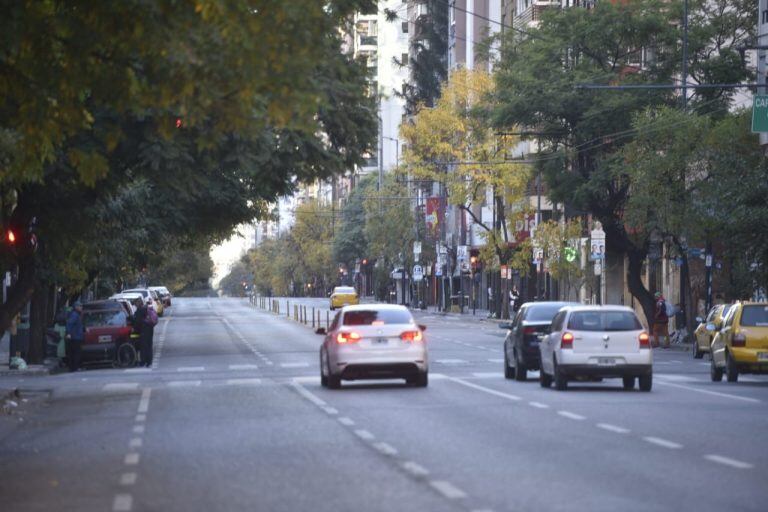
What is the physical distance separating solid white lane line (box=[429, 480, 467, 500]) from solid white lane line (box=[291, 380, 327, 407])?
465 inches

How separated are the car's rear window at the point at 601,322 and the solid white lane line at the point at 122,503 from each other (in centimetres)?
1691

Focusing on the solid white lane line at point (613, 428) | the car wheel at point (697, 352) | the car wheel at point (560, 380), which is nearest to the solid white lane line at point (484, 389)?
the car wheel at point (560, 380)

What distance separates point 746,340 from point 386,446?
16.2 metres

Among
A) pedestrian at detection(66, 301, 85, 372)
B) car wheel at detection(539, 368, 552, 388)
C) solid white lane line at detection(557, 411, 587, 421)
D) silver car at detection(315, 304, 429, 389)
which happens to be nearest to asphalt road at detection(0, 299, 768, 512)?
solid white lane line at detection(557, 411, 587, 421)

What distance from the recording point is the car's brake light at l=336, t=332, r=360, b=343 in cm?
3109

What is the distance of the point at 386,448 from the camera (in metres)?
18.6

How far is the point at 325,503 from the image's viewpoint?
1365cm

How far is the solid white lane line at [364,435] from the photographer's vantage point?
20.0 m

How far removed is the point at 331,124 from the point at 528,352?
25.4ft

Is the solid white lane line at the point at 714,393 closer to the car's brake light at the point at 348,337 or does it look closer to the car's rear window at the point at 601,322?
the car's rear window at the point at 601,322

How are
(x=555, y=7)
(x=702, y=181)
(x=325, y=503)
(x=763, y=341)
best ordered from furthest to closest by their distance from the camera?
(x=555, y=7)
(x=702, y=181)
(x=763, y=341)
(x=325, y=503)

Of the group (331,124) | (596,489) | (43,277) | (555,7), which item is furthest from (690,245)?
(596,489)

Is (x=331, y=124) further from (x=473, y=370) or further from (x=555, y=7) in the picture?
(x=555, y=7)

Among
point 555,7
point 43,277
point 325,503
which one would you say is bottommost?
point 325,503
